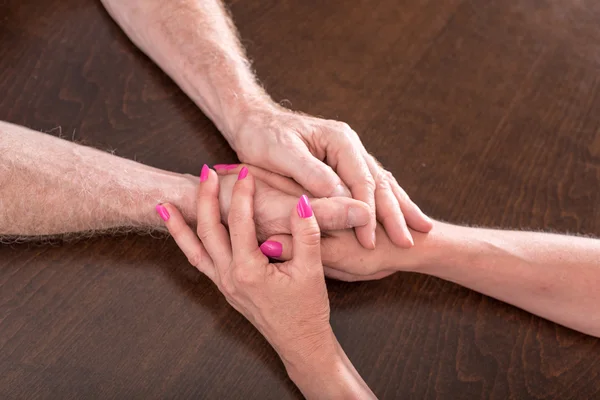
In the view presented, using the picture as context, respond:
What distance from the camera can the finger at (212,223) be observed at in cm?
97

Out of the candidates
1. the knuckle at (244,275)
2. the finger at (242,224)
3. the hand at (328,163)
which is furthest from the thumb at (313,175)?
the knuckle at (244,275)

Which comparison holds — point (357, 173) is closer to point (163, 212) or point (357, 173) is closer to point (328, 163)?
point (328, 163)

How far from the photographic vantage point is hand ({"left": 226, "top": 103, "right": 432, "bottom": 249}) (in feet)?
3.31

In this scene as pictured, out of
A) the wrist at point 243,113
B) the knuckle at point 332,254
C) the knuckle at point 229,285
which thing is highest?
the wrist at point 243,113

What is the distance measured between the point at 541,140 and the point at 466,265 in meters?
0.46

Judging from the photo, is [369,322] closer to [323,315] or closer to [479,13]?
[323,315]

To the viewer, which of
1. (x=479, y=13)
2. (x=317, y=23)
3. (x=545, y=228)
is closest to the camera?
(x=545, y=228)

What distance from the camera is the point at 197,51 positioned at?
1.23 metres

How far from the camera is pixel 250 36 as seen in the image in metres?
1.38

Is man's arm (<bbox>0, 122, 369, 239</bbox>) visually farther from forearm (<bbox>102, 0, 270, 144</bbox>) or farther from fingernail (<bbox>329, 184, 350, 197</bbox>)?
forearm (<bbox>102, 0, 270, 144</bbox>)

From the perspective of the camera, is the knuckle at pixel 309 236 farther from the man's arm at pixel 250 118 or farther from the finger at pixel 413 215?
the finger at pixel 413 215

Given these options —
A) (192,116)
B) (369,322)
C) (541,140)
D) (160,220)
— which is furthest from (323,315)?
(541,140)

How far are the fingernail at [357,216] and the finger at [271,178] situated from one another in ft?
0.41

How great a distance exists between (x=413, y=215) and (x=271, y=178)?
0.31m
